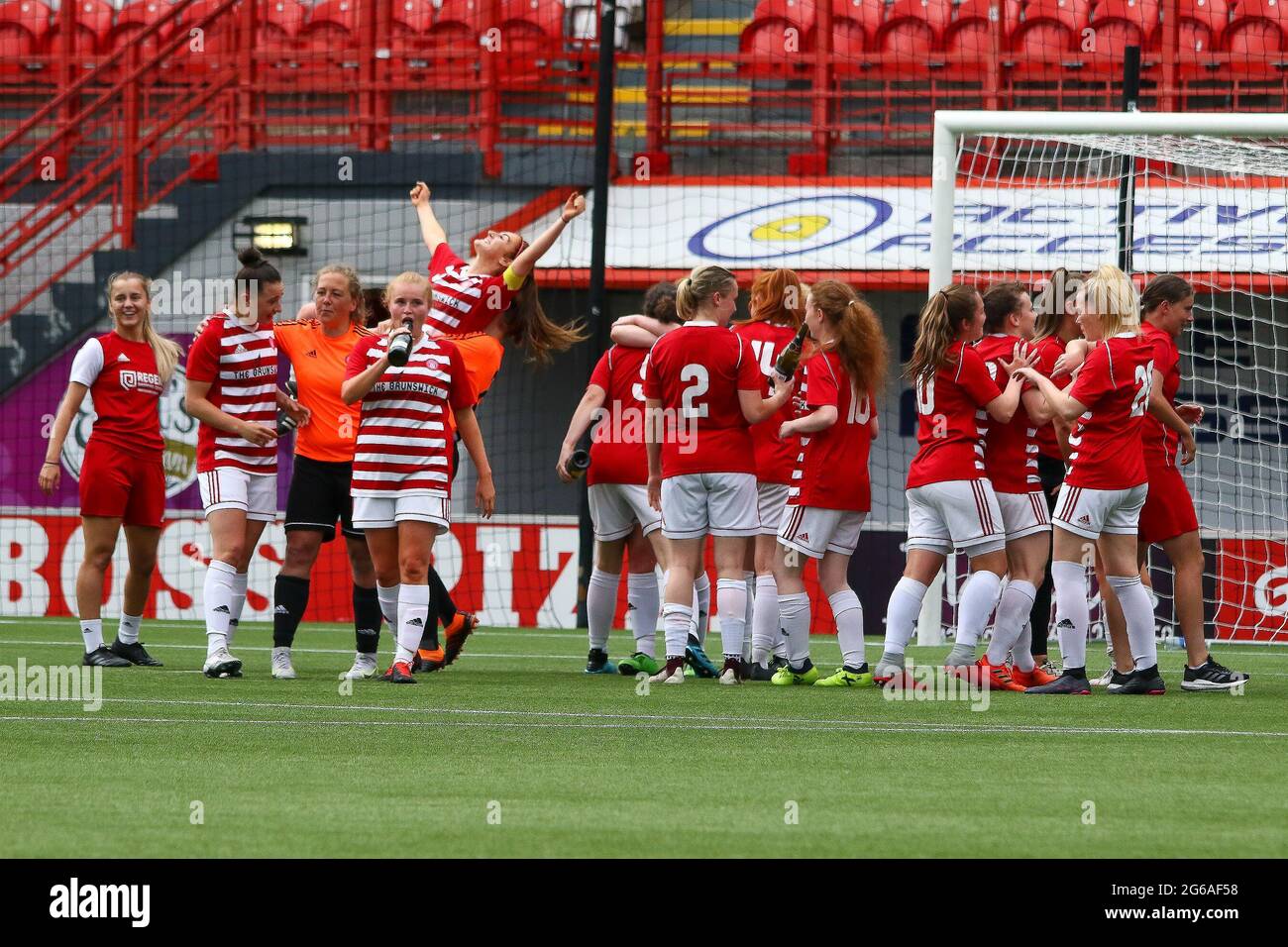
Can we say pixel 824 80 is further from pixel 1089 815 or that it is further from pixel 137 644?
pixel 1089 815

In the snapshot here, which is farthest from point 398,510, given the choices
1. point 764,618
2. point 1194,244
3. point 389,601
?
point 1194,244

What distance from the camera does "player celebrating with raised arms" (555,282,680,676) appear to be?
905cm

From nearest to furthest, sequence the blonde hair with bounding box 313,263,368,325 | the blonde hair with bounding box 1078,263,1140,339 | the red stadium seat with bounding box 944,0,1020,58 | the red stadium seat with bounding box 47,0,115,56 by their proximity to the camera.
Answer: the blonde hair with bounding box 1078,263,1140,339, the blonde hair with bounding box 313,263,368,325, the red stadium seat with bounding box 944,0,1020,58, the red stadium seat with bounding box 47,0,115,56

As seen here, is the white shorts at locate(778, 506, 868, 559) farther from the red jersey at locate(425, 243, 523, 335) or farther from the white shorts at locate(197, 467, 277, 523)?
the white shorts at locate(197, 467, 277, 523)

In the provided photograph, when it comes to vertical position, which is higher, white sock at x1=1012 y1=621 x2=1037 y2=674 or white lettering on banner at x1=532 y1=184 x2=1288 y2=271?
white lettering on banner at x1=532 y1=184 x2=1288 y2=271

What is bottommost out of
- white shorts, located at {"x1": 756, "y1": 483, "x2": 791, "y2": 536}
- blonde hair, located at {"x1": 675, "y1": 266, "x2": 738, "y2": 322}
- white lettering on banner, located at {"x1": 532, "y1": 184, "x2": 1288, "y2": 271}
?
white shorts, located at {"x1": 756, "y1": 483, "x2": 791, "y2": 536}

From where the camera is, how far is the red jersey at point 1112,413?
7863mm

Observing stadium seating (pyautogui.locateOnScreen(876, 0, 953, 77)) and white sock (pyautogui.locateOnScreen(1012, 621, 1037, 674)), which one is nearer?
→ white sock (pyautogui.locateOnScreen(1012, 621, 1037, 674))

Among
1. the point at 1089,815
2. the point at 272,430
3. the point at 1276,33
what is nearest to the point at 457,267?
the point at 272,430

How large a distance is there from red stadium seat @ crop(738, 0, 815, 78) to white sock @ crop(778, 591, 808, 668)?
9598mm

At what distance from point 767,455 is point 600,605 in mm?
1123

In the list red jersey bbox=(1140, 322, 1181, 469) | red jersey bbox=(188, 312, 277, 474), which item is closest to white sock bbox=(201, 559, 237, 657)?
red jersey bbox=(188, 312, 277, 474)

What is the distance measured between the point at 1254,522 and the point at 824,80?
5.87 m

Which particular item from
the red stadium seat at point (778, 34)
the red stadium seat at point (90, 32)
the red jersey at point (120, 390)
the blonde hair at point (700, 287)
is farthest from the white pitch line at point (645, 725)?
the red stadium seat at point (90, 32)
